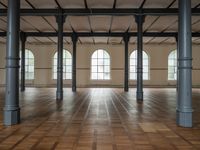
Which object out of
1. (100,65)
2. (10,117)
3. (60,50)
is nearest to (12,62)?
(10,117)

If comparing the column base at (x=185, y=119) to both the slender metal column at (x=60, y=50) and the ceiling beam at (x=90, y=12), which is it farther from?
the slender metal column at (x=60, y=50)

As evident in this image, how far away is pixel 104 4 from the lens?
11.2m

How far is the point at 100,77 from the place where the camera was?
26422mm

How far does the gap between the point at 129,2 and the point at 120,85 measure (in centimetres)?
1577

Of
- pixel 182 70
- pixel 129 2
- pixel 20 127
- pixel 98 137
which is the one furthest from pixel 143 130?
pixel 129 2

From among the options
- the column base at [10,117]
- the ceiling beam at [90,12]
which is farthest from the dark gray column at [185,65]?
the ceiling beam at [90,12]

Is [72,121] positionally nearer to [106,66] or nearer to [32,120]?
[32,120]

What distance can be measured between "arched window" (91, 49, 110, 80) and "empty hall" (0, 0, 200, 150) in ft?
0.35

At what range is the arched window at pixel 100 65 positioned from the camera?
86.3ft

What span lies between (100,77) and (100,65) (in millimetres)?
1276

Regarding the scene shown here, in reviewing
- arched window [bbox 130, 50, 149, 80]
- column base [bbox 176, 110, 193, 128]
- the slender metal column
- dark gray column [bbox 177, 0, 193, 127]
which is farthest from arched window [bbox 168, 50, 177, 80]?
column base [bbox 176, 110, 193, 128]

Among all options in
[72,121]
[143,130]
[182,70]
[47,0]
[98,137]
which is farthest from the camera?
[47,0]

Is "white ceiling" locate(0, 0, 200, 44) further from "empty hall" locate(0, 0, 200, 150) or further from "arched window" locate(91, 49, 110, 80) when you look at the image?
"arched window" locate(91, 49, 110, 80)

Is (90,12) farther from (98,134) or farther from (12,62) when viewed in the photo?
(98,134)
